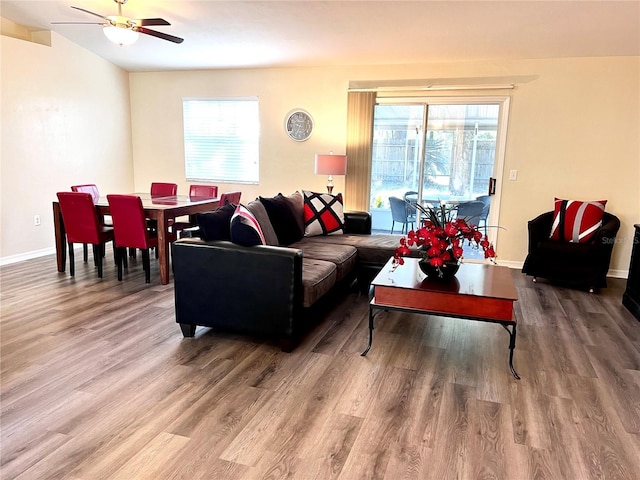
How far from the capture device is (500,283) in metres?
2.97

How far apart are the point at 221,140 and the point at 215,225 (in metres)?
3.90

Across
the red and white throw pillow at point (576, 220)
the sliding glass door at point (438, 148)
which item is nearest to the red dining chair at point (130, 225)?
the sliding glass door at point (438, 148)

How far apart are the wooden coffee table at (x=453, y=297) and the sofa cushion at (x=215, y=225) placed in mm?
1088

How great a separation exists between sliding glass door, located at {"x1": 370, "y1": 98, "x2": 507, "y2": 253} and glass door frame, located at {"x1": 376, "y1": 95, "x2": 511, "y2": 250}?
1 cm

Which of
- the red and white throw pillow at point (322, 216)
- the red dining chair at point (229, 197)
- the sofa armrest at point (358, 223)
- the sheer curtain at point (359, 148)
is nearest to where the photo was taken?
the red and white throw pillow at point (322, 216)

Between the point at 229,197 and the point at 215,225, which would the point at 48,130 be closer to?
the point at 229,197

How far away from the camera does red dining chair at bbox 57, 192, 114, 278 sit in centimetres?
439

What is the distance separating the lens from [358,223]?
192 inches

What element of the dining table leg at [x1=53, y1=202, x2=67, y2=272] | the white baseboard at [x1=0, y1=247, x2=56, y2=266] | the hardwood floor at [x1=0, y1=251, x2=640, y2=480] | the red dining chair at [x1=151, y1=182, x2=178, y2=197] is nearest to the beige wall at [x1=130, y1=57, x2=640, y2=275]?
the red dining chair at [x1=151, y1=182, x2=178, y2=197]

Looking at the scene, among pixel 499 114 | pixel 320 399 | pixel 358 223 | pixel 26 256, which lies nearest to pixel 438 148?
pixel 499 114

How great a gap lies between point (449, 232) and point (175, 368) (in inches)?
75.5

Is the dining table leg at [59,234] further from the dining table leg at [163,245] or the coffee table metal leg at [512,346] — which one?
the coffee table metal leg at [512,346]

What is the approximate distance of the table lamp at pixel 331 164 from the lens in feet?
17.7

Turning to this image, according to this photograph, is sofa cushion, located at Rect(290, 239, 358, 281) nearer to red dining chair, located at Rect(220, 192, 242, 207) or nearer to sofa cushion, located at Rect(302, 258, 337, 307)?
sofa cushion, located at Rect(302, 258, 337, 307)
